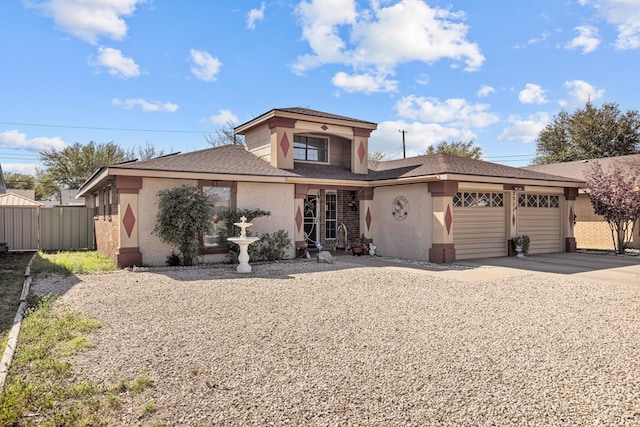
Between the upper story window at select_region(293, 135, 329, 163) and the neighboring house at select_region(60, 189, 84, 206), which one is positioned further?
the neighboring house at select_region(60, 189, 84, 206)

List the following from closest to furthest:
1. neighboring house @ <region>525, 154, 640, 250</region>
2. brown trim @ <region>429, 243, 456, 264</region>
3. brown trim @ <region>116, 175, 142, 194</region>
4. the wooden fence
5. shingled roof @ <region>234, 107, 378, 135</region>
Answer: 1. brown trim @ <region>116, 175, 142, 194</region>
2. brown trim @ <region>429, 243, 456, 264</region>
3. shingled roof @ <region>234, 107, 378, 135</region>
4. the wooden fence
5. neighboring house @ <region>525, 154, 640, 250</region>

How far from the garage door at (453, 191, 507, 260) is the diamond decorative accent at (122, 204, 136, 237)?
993 centimetres

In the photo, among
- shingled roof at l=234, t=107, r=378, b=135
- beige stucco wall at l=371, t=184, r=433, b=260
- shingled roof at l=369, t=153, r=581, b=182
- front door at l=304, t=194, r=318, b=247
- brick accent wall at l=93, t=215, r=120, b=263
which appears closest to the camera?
brick accent wall at l=93, t=215, r=120, b=263

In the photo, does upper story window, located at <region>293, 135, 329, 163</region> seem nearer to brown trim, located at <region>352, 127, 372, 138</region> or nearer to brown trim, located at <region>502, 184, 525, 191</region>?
brown trim, located at <region>352, 127, 372, 138</region>

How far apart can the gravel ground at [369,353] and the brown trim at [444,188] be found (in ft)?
14.9

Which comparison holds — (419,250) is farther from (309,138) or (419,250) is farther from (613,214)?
(613,214)

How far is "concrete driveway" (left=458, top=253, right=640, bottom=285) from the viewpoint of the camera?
10.7 meters

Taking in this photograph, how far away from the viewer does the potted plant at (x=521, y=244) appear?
591 inches

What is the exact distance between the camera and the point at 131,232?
11797mm

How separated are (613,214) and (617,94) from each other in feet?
78.5

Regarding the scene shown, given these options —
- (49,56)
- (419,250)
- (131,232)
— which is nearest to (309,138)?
(419,250)

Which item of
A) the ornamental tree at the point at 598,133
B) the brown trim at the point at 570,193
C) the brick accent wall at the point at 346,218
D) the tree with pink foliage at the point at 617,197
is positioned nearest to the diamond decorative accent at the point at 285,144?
the brick accent wall at the point at 346,218

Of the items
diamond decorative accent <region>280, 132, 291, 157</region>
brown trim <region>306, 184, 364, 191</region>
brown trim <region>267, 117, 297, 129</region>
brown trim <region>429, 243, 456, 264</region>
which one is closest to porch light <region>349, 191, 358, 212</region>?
brown trim <region>306, 184, 364, 191</region>

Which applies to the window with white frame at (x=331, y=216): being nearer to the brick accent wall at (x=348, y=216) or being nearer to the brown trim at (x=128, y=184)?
the brick accent wall at (x=348, y=216)
